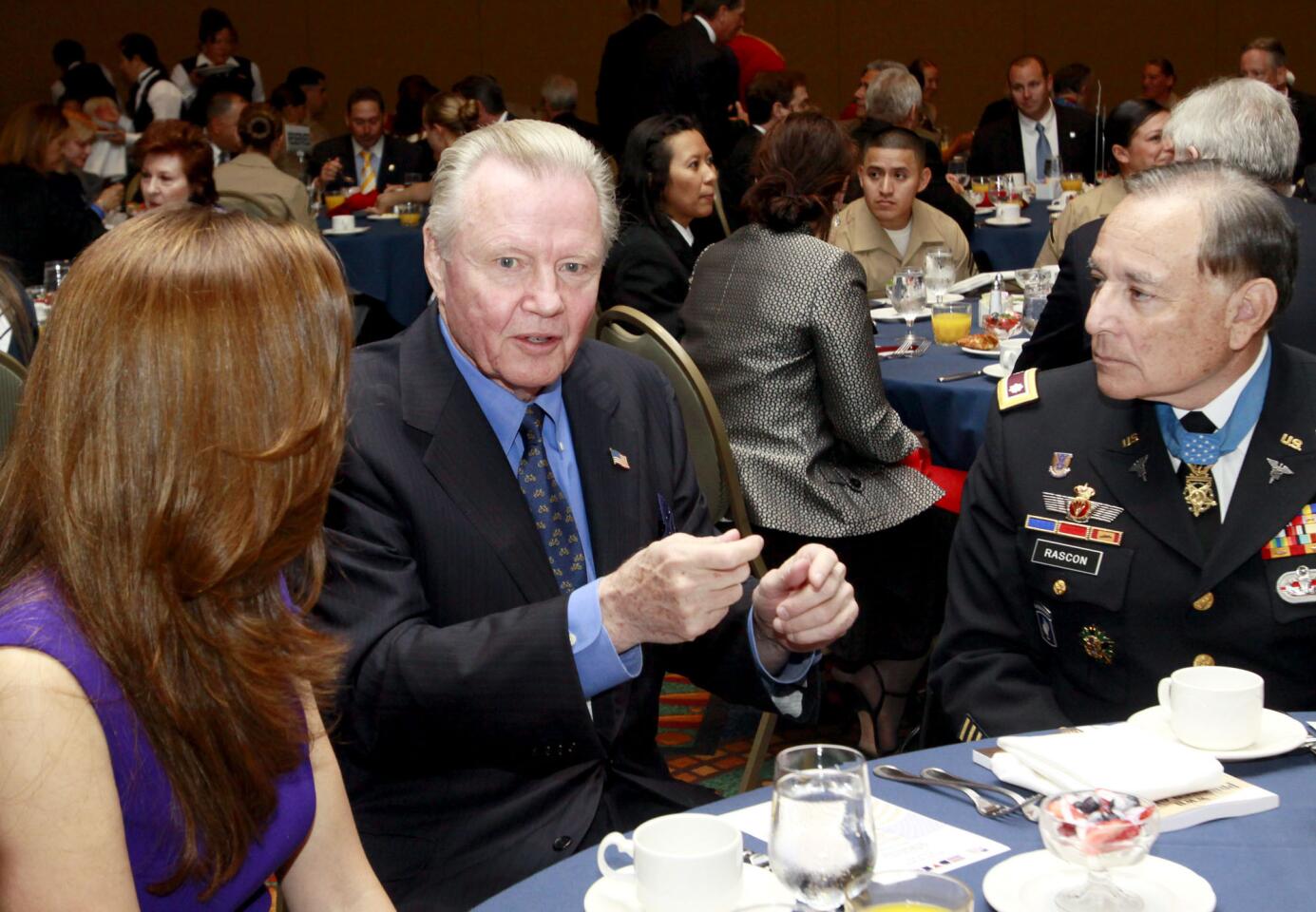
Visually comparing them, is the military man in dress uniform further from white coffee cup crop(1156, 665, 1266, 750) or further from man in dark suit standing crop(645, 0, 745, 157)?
man in dark suit standing crop(645, 0, 745, 157)

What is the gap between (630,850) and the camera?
1264mm

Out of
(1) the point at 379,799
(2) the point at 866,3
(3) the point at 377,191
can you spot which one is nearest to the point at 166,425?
(1) the point at 379,799

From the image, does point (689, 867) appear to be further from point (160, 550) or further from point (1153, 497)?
point (1153, 497)

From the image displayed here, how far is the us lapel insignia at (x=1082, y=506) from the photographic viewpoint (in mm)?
1976

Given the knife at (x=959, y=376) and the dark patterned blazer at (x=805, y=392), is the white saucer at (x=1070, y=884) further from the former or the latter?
the knife at (x=959, y=376)

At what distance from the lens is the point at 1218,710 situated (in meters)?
1.48

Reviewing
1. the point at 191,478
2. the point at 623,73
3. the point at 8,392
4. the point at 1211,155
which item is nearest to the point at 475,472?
the point at 191,478

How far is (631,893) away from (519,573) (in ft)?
2.20

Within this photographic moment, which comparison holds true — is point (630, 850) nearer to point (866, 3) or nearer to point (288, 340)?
point (288, 340)

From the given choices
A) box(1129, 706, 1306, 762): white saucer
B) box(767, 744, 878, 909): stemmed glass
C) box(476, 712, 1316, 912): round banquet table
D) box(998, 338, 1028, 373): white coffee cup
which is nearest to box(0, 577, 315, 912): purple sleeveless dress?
box(476, 712, 1316, 912): round banquet table

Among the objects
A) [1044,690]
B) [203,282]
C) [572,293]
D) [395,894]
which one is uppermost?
[203,282]

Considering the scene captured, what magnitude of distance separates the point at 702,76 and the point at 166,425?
6.78m

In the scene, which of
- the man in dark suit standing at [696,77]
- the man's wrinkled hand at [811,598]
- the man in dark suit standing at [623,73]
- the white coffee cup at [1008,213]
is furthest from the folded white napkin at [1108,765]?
the man in dark suit standing at [623,73]

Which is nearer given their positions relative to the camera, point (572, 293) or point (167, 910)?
point (167, 910)
